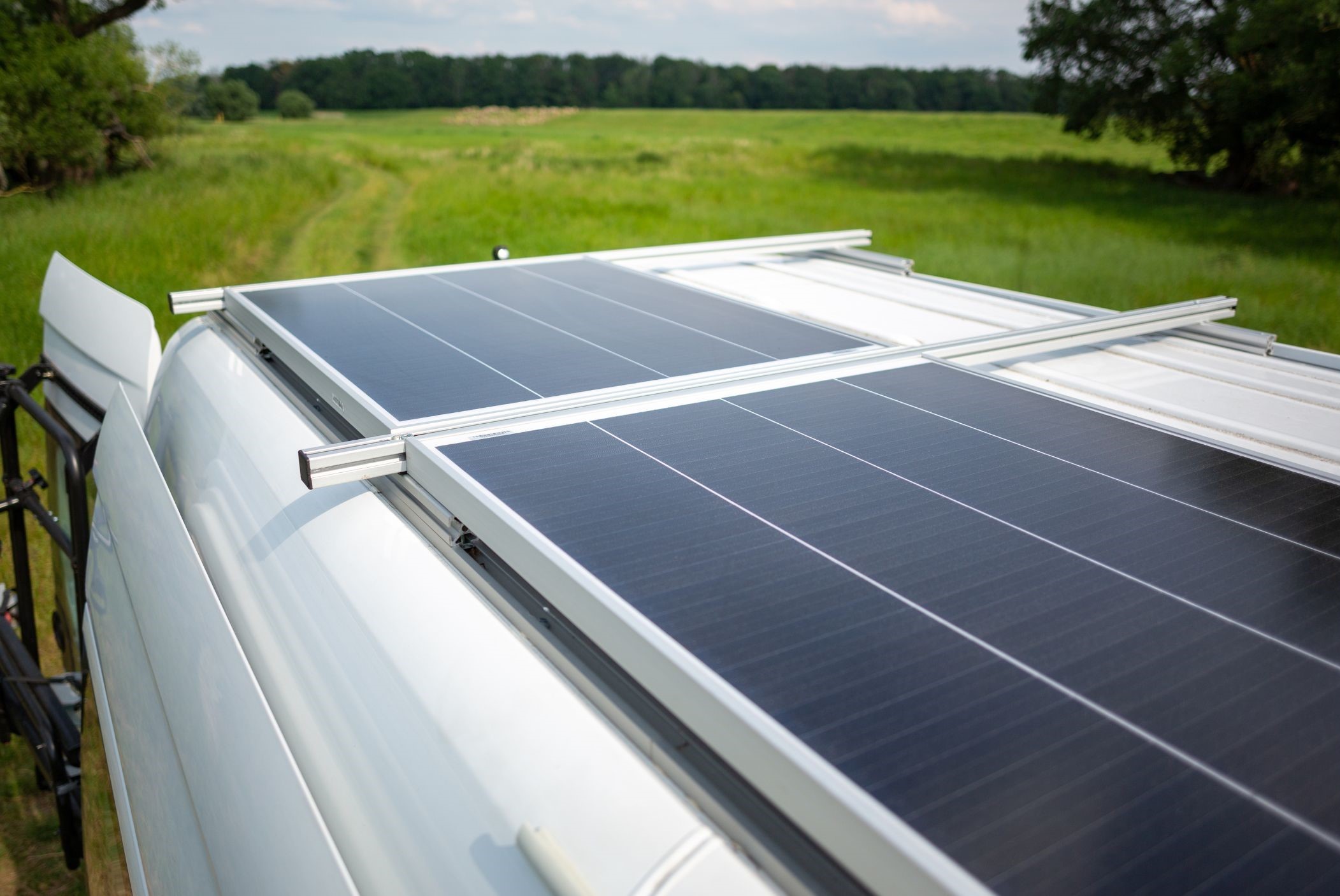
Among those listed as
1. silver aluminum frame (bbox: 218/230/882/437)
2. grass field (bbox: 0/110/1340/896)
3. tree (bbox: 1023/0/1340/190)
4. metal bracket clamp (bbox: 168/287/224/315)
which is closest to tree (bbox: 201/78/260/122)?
grass field (bbox: 0/110/1340/896)

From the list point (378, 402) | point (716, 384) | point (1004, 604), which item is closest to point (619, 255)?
point (716, 384)

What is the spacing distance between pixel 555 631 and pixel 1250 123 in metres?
27.6

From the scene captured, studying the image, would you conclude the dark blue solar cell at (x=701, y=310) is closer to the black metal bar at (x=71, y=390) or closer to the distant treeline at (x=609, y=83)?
the black metal bar at (x=71, y=390)

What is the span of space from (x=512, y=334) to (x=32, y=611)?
3.09 metres

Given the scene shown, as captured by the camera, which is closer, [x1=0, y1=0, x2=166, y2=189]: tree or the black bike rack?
the black bike rack

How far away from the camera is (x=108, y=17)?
24.8 metres

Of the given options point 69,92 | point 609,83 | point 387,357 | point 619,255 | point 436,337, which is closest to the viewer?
point 387,357

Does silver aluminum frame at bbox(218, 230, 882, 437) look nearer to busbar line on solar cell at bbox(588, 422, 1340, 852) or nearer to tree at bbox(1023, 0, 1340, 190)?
busbar line on solar cell at bbox(588, 422, 1340, 852)

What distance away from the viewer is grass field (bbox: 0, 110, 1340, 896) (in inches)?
516

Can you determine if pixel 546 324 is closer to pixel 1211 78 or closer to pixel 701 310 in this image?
pixel 701 310

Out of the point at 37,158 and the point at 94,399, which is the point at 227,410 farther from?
the point at 37,158

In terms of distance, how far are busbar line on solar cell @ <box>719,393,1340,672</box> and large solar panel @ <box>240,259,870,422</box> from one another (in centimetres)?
87

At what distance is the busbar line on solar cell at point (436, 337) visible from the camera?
325cm

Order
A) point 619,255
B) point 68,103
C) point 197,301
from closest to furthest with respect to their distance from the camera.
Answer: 1. point 197,301
2. point 619,255
3. point 68,103
